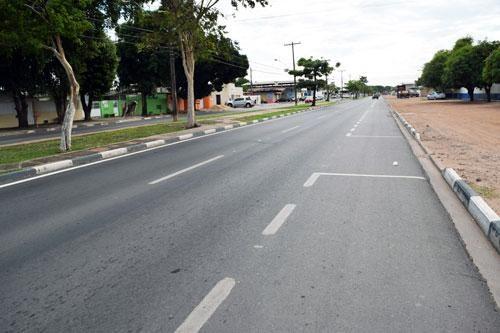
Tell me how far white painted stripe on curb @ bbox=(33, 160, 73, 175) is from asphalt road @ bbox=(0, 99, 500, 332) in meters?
Answer: 2.06

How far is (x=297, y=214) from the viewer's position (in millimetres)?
5582

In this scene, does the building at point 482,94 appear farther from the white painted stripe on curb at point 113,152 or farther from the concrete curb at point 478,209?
the concrete curb at point 478,209

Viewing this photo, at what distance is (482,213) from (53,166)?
31.1 ft

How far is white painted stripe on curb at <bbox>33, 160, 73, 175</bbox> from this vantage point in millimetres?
9875

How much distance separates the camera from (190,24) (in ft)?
66.9

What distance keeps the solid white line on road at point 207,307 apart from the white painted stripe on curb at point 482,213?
10.4ft

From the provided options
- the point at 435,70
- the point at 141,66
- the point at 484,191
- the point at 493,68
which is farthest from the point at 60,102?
the point at 435,70

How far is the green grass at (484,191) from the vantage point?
6.16 meters

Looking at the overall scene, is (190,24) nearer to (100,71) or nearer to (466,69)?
(100,71)

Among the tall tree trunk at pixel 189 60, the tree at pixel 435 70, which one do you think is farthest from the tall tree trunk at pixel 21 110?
the tree at pixel 435 70

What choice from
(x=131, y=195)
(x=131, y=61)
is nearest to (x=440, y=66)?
(x=131, y=61)

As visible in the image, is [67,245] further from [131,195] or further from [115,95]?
[115,95]

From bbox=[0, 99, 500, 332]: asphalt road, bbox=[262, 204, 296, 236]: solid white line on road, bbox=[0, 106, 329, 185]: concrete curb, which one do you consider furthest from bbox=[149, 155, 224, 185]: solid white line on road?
bbox=[0, 106, 329, 185]: concrete curb

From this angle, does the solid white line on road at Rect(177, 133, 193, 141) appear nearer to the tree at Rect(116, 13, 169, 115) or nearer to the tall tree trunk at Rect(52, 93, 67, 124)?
the tall tree trunk at Rect(52, 93, 67, 124)
